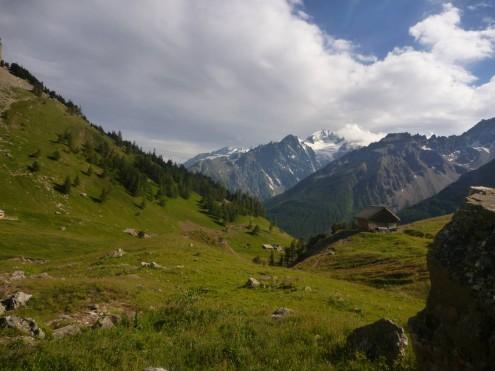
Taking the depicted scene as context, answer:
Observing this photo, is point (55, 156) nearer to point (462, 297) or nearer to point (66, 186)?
point (66, 186)

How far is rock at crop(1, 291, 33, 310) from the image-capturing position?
16969 mm

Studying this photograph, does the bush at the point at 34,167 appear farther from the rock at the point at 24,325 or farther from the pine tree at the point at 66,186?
the rock at the point at 24,325

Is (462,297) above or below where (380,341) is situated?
above

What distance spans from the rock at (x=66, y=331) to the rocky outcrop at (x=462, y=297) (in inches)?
487

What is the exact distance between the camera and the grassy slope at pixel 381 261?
44.1 metres

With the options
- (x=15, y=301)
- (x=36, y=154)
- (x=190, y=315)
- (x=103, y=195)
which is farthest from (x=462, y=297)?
(x=36, y=154)

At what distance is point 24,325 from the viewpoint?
13016 mm

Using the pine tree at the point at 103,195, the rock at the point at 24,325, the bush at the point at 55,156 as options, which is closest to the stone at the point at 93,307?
the rock at the point at 24,325

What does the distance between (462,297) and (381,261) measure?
189ft

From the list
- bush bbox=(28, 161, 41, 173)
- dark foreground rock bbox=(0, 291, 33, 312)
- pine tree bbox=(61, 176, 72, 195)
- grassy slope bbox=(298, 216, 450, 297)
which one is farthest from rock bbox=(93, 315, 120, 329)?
bush bbox=(28, 161, 41, 173)

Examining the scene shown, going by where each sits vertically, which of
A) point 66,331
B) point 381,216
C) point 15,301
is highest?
point 381,216

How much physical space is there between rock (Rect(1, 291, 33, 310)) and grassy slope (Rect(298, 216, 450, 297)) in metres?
38.4

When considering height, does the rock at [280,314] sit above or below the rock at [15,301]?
above

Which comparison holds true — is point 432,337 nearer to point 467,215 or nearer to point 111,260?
point 467,215
